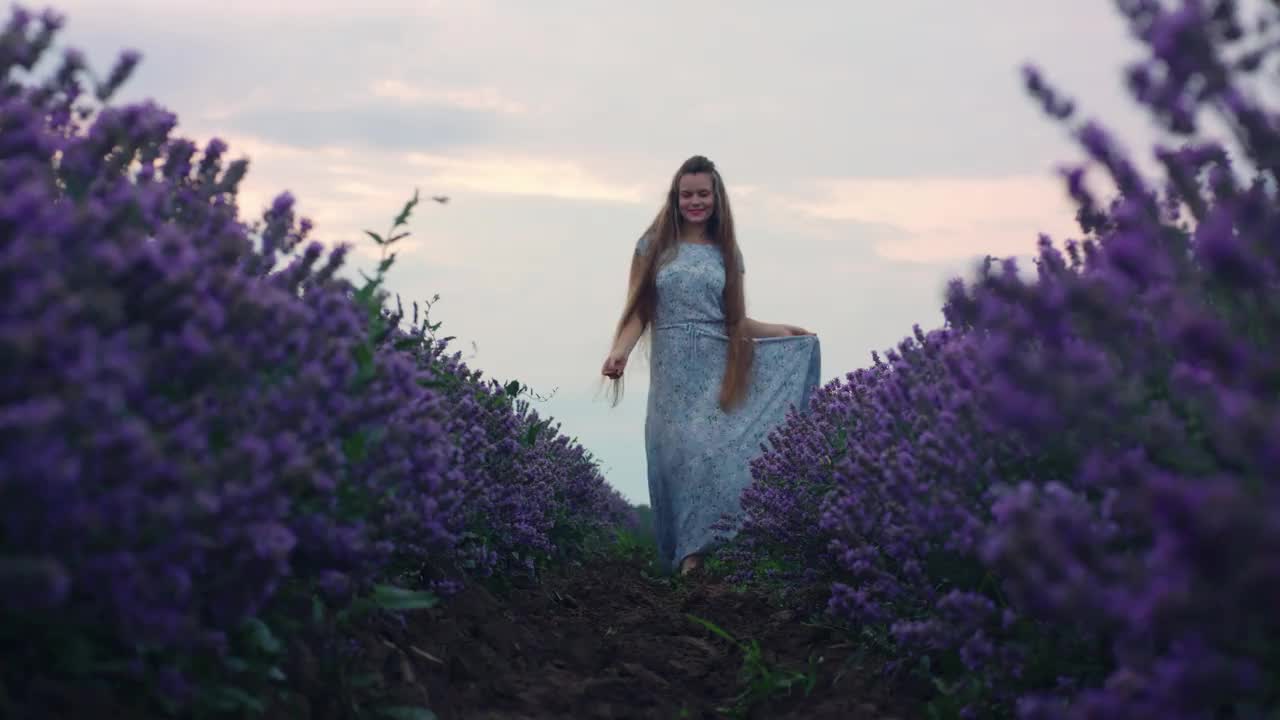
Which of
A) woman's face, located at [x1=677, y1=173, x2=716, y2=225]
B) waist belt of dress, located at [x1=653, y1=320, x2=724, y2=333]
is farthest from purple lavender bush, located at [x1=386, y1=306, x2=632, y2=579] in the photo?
woman's face, located at [x1=677, y1=173, x2=716, y2=225]

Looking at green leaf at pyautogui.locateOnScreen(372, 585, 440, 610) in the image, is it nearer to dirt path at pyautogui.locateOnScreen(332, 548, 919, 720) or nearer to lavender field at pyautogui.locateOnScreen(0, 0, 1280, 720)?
lavender field at pyautogui.locateOnScreen(0, 0, 1280, 720)

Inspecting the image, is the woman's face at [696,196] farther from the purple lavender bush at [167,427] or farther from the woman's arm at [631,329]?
the purple lavender bush at [167,427]

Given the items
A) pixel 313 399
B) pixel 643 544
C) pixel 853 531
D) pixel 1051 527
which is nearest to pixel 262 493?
pixel 313 399

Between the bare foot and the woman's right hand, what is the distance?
1.15 metres

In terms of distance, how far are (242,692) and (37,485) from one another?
694 mm

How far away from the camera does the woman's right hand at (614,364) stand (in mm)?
7973

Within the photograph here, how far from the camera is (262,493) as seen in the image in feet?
7.02

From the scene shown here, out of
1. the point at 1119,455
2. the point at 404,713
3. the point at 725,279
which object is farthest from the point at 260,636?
the point at 725,279

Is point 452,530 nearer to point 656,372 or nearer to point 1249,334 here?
point 1249,334

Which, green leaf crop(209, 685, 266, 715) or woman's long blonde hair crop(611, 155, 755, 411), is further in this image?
woman's long blonde hair crop(611, 155, 755, 411)

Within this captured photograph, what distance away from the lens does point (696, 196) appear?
845 centimetres

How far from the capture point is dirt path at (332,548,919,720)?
3398 millimetres

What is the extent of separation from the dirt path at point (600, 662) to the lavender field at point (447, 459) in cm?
2

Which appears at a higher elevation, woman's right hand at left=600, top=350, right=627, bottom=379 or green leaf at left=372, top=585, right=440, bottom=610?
woman's right hand at left=600, top=350, right=627, bottom=379
